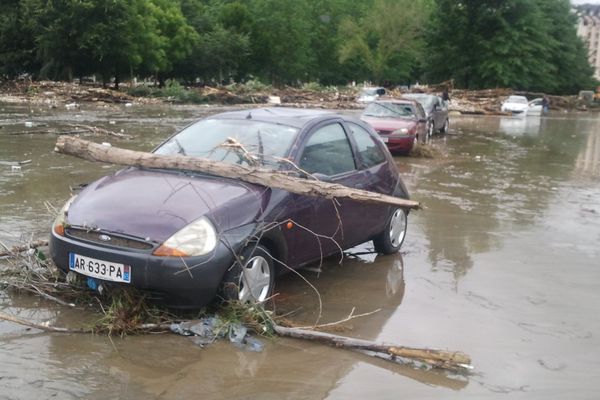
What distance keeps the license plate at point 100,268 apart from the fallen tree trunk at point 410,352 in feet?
4.67

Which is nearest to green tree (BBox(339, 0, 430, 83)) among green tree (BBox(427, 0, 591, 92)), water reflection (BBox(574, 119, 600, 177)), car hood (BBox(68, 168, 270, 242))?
green tree (BBox(427, 0, 591, 92))

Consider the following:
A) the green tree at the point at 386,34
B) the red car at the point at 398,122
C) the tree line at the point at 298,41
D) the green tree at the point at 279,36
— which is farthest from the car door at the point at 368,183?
the green tree at the point at 279,36

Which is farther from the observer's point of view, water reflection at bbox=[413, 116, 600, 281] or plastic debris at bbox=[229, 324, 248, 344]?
water reflection at bbox=[413, 116, 600, 281]

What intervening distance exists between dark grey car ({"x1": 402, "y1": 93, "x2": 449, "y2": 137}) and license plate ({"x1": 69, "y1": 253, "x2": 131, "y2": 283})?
62.3 ft

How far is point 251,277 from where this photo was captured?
5.12 meters

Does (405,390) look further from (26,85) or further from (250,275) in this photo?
(26,85)

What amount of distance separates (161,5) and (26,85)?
28.0 m

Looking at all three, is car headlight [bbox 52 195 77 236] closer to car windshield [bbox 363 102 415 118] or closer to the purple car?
the purple car

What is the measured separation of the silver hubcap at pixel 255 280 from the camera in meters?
5.02

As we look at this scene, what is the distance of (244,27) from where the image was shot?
73688 millimetres

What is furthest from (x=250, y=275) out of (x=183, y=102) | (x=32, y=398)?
(x=183, y=102)

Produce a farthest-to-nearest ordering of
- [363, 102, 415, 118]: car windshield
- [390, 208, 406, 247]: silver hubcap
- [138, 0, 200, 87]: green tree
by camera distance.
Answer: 1. [138, 0, 200, 87]: green tree
2. [363, 102, 415, 118]: car windshield
3. [390, 208, 406, 247]: silver hubcap

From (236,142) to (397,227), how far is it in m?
2.61

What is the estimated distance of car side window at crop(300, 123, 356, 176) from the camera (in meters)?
6.18
